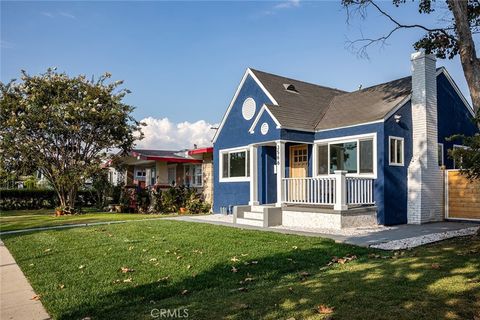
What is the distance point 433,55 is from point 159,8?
1018 cm

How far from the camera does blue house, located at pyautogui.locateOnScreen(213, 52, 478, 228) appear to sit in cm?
1344

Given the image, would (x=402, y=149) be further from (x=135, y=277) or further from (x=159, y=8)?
(x=135, y=277)

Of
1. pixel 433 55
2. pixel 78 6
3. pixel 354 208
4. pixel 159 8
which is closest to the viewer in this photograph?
pixel 78 6

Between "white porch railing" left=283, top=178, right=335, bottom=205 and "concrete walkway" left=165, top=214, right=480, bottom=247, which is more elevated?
"white porch railing" left=283, top=178, right=335, bottom=205

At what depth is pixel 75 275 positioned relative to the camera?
6754 millimetres

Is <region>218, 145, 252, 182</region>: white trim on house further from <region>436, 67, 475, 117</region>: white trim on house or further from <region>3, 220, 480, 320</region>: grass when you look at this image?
<region>436, 67, 475, 117</region>: white trim on house

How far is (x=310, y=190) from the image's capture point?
14.1m

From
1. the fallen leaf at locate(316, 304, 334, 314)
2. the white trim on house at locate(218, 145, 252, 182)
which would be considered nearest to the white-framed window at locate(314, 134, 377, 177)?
the white trim on house at locate(218, 145, 252, 182)

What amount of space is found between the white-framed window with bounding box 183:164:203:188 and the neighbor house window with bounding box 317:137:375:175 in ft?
31.2

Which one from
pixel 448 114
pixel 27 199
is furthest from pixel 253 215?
pixel 27 199

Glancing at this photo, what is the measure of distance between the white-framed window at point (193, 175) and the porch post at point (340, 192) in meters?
11.8

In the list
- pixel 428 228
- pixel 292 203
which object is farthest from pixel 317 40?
pixel 428 228

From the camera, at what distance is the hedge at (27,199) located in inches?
1020

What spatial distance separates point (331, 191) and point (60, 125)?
14330 millimetres
